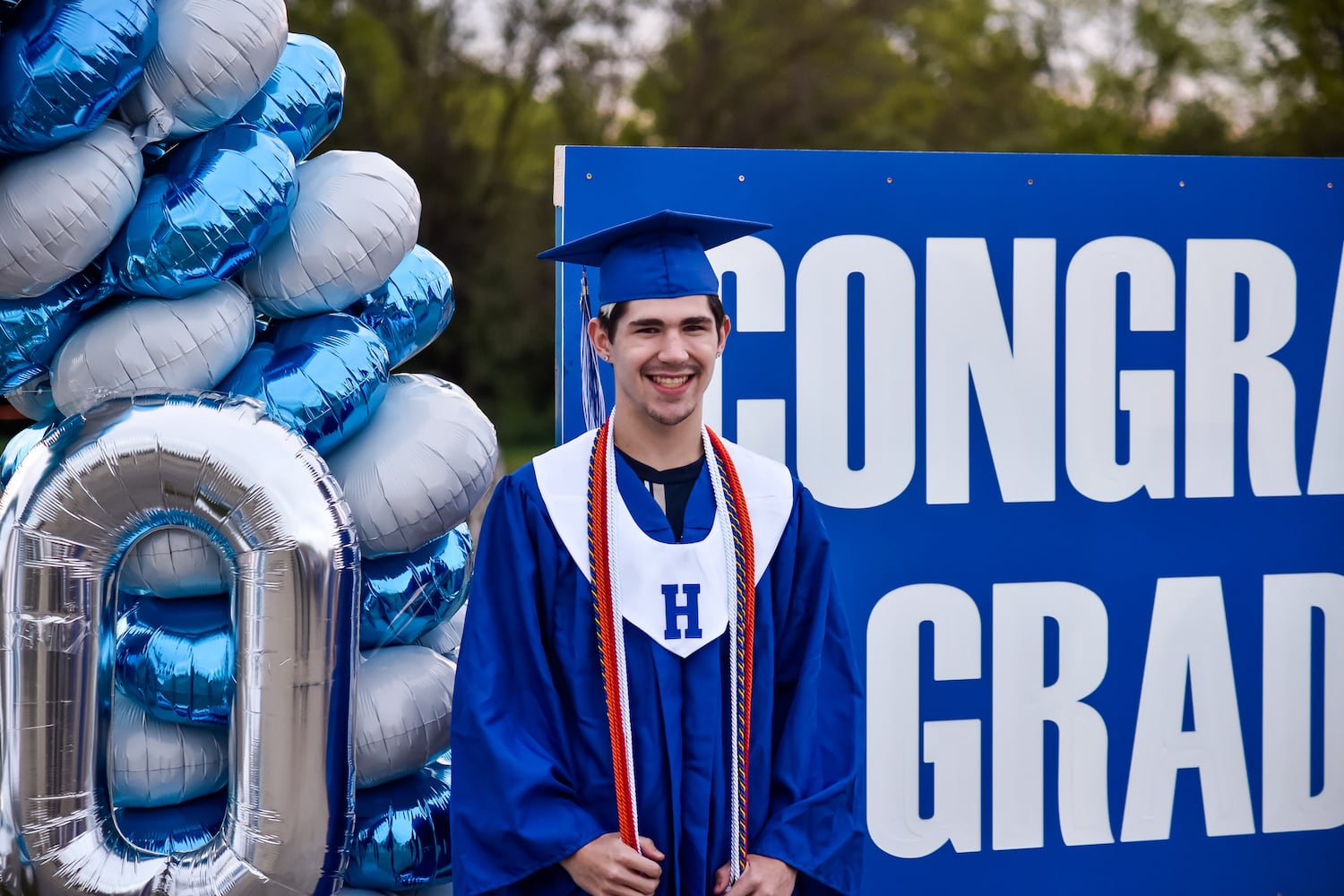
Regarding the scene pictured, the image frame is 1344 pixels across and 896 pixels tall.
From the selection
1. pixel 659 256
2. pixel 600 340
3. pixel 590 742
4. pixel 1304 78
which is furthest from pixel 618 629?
pixel 1304 78

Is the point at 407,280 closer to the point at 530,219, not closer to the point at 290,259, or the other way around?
the point at 290,259

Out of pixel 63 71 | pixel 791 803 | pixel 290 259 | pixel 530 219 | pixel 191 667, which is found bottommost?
pixel 791 803

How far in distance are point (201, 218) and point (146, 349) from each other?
27cm

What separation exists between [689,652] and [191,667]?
3.16ft

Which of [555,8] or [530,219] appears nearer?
[555,8]

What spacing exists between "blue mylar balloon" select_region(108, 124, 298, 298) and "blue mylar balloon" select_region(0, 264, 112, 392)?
0.23 feet

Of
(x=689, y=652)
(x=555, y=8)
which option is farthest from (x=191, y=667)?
(x=555, y=8)

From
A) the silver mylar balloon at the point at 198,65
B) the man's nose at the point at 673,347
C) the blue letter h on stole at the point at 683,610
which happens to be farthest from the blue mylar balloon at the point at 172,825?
the silver mylar balloon at the point at 198,65

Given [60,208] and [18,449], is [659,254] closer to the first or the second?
[60,208]

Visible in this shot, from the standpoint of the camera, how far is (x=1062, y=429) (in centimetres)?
374

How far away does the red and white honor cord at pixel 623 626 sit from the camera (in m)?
2.35

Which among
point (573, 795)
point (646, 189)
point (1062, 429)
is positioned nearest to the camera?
point (573, 795)

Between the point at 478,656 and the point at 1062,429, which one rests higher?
the point at 1062,429

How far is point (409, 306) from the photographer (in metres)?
2.98
